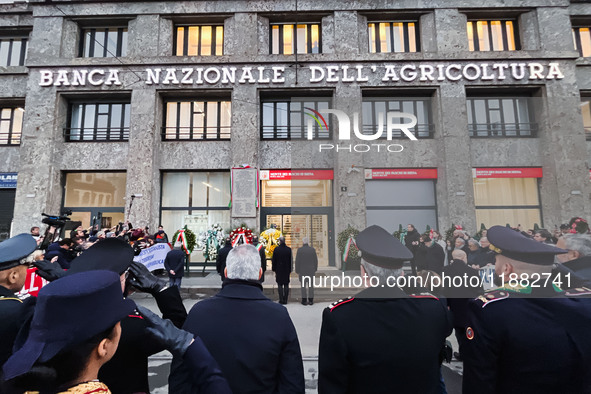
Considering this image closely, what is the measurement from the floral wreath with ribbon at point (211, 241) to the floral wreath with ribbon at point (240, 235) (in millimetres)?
1223

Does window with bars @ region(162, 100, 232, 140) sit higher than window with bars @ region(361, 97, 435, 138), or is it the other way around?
window with bars @ region(162, 100, 232, 140)

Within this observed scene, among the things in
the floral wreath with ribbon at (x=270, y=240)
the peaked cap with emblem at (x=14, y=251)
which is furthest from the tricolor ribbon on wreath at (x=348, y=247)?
the floral wreath with ribbon at (x=270, y=240)

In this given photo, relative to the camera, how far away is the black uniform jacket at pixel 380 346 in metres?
1.69

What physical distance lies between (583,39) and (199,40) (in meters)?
21.8

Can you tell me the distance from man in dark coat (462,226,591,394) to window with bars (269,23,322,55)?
16.8m

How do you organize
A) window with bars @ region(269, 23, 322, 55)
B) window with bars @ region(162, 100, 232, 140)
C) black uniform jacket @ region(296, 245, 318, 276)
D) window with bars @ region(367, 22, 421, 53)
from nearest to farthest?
black uniform jacket @ region(296, 245, 318, 276) → window with bars @ region(367, 22, 421, 53) → window with bars @ region(269, 23, 322, 55) → window with bars @ region(162, 100, 232, 140)

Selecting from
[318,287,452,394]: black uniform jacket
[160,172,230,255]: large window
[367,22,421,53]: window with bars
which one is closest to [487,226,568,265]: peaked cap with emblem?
[318,287,452,394]: black uniform jacket

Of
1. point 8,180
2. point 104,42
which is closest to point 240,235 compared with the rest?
point 8,180

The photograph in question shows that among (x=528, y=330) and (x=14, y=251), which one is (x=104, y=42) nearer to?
(x=14, y=251)

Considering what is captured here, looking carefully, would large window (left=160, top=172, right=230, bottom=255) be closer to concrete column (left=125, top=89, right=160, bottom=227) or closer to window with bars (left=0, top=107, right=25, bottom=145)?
concrete column (left=125, top=89, right=160, bottom=227)

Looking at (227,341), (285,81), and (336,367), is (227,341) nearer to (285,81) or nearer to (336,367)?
(336,367)

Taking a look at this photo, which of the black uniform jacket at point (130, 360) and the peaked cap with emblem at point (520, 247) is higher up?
the peaked cap with emblem at point (520, 247)

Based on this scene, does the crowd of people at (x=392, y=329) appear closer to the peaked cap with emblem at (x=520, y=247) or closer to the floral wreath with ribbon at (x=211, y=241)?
the peaked cap with emblem at (x=520, y=247)

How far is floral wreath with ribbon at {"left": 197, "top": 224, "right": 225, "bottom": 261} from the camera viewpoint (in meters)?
14.5
